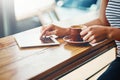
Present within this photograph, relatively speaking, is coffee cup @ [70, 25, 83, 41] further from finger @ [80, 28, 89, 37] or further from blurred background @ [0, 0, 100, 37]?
blurred background @ [0, 0, 100, 37]

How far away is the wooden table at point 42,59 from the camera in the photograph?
3.57 feet

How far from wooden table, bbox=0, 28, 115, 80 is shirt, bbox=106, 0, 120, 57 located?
0.22 metres

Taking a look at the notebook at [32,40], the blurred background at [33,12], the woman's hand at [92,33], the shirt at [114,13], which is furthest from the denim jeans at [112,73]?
the blurred background at [33,12]

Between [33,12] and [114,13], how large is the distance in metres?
1.98

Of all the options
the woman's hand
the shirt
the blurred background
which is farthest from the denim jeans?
the blurred background

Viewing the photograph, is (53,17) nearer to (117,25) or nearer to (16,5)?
(16,5)

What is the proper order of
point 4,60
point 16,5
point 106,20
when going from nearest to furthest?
point 4,60, point 106,20, point 16,5

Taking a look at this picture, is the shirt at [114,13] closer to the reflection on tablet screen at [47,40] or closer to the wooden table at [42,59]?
the wooden table at [42,59]

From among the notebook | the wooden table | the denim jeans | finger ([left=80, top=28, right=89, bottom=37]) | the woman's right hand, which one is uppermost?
finger ([left=80, top=28, right=89, bottom=37])

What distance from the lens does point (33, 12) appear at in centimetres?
351

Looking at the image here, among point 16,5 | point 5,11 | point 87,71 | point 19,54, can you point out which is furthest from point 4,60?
point 16,5

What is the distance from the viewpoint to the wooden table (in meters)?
1.09

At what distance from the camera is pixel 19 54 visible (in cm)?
131

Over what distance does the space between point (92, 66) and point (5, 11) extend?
1569 millimetres
